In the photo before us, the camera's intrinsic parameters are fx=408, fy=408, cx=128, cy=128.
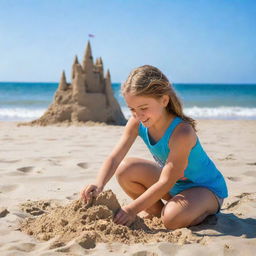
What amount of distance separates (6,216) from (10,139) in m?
3.76

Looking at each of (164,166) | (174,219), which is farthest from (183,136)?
(174,219)

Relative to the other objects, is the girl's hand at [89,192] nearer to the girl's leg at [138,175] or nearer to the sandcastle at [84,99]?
the girl's leg at [138,175]

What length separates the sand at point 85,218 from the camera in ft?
6.68

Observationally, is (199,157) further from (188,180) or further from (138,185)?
(138,185)

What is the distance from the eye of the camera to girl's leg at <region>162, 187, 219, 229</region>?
240cm

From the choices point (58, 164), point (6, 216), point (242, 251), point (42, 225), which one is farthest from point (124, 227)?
point (58, 164)

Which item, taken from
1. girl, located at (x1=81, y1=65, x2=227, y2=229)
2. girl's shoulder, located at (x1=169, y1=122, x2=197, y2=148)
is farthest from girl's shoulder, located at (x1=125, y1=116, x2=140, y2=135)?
girl's shoulder, located at (x1=169, y1=122, x2=197, y2=148)

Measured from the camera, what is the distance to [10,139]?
6172 millimetres

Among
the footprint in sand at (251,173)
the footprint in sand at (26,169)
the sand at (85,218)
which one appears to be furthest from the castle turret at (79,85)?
the footprint in sand at (251,173)

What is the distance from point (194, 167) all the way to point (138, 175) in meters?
0.39

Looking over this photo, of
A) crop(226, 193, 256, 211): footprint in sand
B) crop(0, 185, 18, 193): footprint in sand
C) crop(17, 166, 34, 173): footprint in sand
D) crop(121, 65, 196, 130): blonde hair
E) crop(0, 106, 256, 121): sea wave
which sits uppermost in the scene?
crop(121, 65, 196, 130): blonde hair

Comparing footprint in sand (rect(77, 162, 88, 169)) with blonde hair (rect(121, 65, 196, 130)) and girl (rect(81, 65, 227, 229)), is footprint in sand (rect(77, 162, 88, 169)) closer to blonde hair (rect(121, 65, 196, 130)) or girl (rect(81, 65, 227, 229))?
girl (rect(81, 65, 227, 229))

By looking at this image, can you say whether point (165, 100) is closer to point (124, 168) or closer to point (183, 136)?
point (183, 136)

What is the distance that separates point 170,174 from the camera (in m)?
2.36
